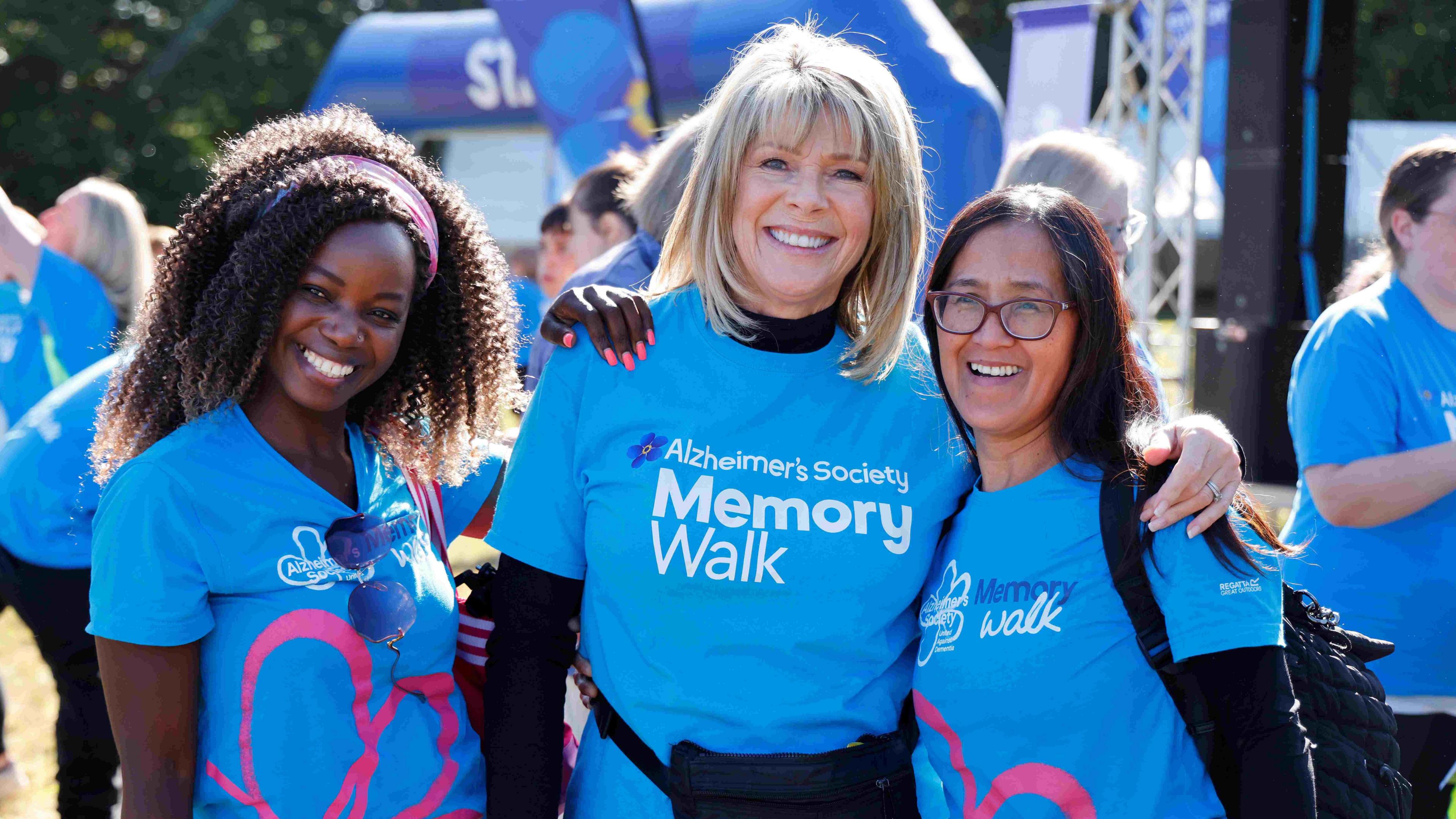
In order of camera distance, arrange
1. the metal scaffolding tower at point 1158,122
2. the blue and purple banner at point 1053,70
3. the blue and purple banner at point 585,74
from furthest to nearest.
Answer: the blue and purple banner at point 1053,70, the metal scaffolding tower at point 1158,122, the blue and purple banner at point 585,74

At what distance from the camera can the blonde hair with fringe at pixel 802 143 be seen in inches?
66.2

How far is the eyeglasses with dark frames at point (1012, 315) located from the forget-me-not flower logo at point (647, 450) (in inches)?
18.2

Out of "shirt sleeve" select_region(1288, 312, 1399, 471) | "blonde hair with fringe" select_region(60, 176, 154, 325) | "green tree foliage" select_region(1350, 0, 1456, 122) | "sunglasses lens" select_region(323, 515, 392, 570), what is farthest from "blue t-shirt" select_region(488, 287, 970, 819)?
"green tree foliage" select_region(1350, 0, 1456, 122)

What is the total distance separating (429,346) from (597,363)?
0.52 metres

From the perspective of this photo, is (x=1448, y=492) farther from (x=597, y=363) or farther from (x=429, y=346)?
(x=429, y=346)

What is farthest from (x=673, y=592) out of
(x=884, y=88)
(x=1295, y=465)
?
(x=1295, y=465)

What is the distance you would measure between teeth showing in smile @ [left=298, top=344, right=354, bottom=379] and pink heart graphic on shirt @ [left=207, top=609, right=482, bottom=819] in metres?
0.38

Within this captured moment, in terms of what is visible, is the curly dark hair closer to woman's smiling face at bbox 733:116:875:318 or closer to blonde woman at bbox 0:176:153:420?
woman's smiling face at bbox 733:116:875:318

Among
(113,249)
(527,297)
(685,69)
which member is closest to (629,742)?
(113,249)

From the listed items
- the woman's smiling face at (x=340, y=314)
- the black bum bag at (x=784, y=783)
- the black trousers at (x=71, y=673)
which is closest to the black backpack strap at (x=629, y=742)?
the black bum bag at (x=784, y=783)

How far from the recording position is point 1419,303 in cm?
254

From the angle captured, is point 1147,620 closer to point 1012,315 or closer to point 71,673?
point 1012,315

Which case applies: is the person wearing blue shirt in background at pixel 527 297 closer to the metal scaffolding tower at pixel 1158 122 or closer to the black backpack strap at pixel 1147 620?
the black backpack strap at pixel 1147 620

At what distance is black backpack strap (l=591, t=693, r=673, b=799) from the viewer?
Result: 161 centimetres
